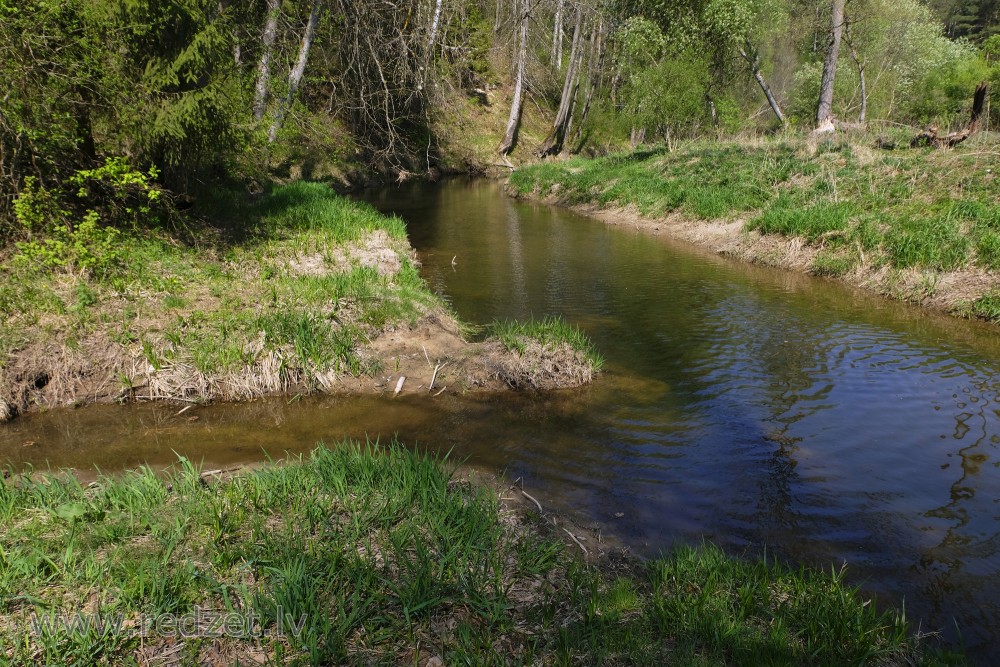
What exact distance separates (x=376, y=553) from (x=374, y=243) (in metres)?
8.86

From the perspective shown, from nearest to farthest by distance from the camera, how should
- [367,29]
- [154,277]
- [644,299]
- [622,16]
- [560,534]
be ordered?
[560,534]
[154,277]
[644,299]
[367,29]
[622,16]

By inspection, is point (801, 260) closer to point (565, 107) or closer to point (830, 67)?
point (830, 67)

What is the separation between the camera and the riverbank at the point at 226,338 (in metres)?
6.97

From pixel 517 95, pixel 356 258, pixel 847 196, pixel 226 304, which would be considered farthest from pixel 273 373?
pixel 517 95

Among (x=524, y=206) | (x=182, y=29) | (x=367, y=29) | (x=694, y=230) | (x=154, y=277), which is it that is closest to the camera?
(x=154, y=277)

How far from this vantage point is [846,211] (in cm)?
1379

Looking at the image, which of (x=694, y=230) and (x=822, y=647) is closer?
(x=822, y=647)

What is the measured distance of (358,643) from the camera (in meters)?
3.15

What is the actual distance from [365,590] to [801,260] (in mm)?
13119

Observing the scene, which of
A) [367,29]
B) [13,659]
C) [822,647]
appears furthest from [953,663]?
[367,29]

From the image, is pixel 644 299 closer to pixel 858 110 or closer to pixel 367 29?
pixel 367 29

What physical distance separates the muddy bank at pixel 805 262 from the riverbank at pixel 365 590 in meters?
9.14

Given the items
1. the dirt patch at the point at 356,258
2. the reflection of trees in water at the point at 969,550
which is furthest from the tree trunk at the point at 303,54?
the reflection of trees in water at the point at 969,550

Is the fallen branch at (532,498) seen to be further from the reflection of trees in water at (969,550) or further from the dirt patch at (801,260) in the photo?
the dirt patch at (801,260)
